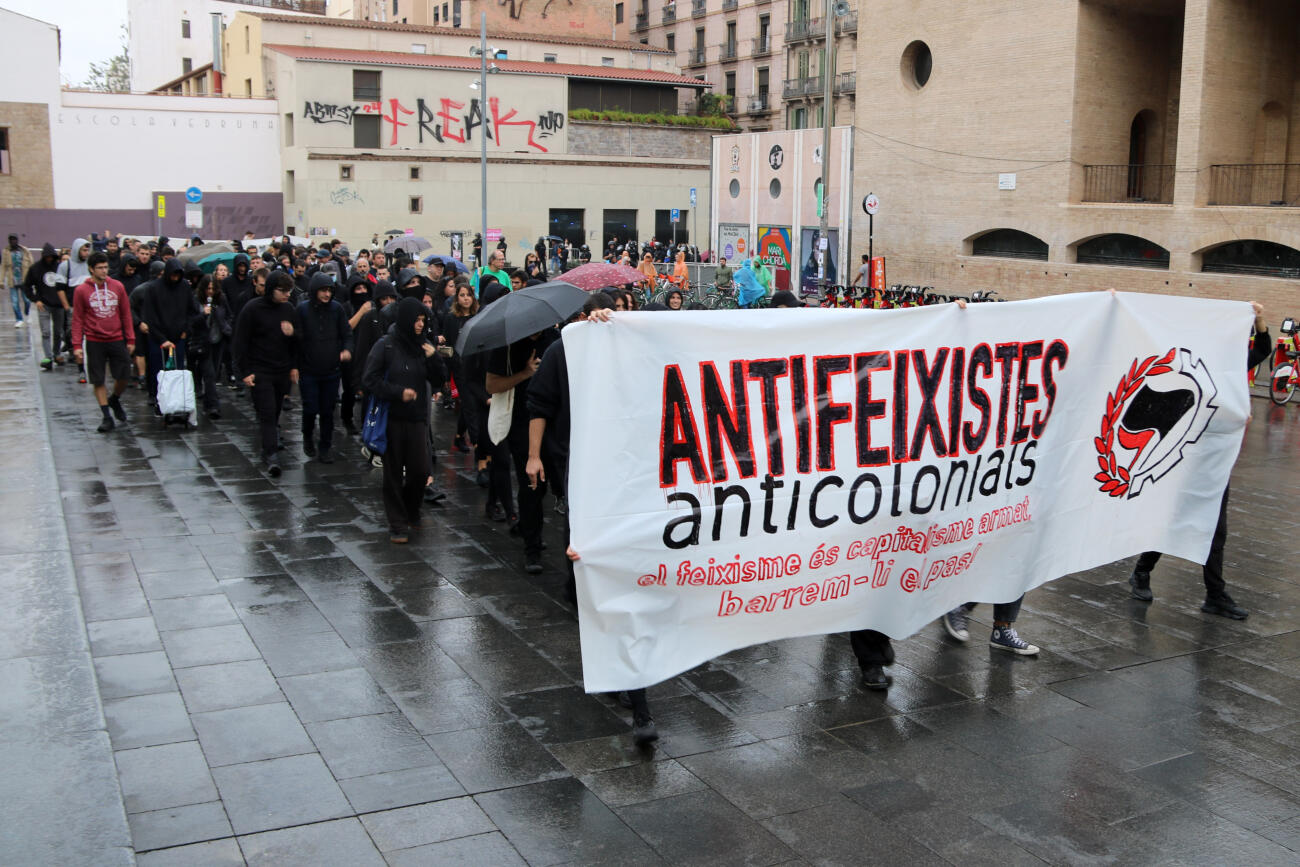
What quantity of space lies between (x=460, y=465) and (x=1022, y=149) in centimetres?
2377

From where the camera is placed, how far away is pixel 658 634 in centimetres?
→ 553

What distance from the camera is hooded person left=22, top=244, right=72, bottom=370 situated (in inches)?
682

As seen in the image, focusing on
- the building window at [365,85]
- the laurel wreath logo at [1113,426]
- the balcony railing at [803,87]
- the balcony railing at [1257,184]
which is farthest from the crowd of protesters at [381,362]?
the balcony railing at [803,87]

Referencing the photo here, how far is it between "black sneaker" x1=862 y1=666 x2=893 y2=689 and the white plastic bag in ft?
31.2

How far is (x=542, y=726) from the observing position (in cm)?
571

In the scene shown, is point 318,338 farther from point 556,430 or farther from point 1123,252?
point 1123,252

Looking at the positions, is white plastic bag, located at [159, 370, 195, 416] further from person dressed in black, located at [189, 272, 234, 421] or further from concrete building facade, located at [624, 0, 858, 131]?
concrete building facade, located at [624, 0, 858, 131]

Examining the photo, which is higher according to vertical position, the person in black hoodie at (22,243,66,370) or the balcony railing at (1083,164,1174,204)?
the balcony railing at (1083,164,1174,204)

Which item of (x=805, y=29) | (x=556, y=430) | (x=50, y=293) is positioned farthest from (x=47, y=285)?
A: (x=805, y=29)

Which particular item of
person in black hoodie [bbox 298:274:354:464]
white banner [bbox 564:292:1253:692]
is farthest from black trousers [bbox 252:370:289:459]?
white banner [bbox 564:292:1253:692]

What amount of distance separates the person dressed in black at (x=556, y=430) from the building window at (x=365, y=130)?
4238cm

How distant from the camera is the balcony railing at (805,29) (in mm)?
61406

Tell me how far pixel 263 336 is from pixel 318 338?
520mm

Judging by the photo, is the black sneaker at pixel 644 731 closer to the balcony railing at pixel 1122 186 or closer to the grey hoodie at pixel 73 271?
the grey hoodie at pixel 73 271
